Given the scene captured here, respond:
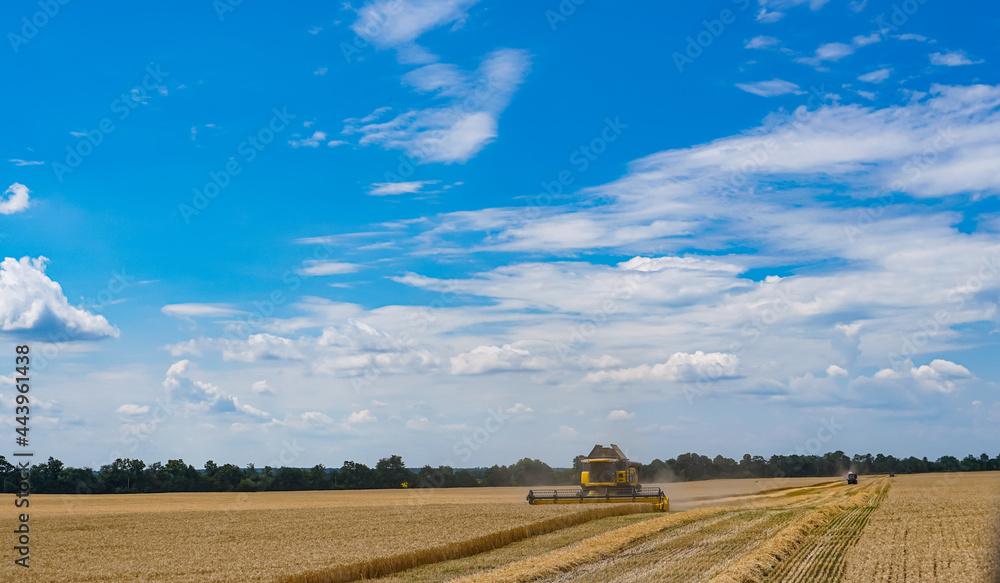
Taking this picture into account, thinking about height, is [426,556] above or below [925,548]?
above

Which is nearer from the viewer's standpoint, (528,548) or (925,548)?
(925,548)

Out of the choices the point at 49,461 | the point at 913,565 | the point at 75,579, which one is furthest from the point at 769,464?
the point at 75,579

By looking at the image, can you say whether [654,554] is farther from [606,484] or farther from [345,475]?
[345,475]

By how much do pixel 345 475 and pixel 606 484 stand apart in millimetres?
71743

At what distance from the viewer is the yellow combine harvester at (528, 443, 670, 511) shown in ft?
147

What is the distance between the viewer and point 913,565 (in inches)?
787

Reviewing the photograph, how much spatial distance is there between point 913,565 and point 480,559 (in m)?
12.5

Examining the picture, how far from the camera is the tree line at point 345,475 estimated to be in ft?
304

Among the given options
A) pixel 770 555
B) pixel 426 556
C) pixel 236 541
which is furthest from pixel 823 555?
pixel 236 541

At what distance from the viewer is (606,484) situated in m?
47.6

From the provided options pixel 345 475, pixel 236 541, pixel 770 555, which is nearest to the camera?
pixel 770 555

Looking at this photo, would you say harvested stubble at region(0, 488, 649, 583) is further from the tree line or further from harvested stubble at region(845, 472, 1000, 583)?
the tree line

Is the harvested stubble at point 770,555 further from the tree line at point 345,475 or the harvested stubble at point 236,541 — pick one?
the tree line at point 345,475

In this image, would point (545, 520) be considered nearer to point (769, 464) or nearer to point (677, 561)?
point (677, 561)
